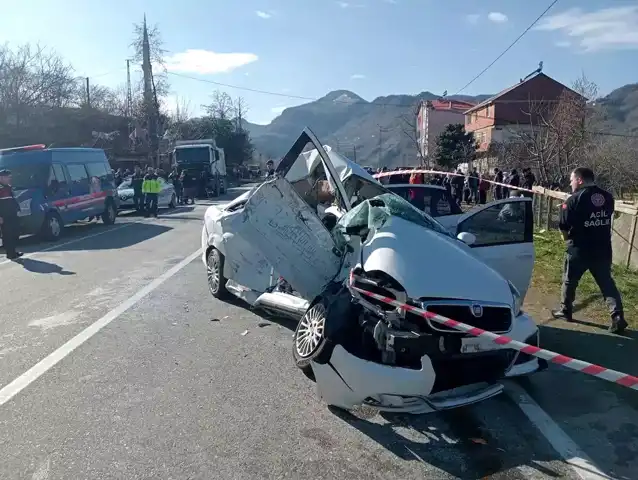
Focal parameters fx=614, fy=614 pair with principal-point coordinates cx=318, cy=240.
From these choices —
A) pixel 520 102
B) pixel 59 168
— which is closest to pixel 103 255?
pixel 59 168

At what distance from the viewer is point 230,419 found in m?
4.38

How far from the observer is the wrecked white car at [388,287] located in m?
4.14

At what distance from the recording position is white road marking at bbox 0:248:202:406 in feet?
16.2

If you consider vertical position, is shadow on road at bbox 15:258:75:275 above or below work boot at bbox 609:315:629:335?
below

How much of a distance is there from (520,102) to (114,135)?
33972mm

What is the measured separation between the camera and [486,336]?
4.20 meters

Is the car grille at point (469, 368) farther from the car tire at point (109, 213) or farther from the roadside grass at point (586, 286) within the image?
the car tire at point (109, 213)

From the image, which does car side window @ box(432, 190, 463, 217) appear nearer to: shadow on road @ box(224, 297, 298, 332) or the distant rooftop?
shadow on road @ box(224, 297, 298, 332)

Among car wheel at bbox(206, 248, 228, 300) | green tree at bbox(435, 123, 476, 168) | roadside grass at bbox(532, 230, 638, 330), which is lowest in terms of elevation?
roadside grass at bbox(532, 230, 638, 330)

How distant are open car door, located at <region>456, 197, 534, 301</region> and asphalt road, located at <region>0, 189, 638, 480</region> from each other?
1.34 meters

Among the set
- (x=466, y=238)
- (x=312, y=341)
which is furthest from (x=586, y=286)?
(x=312, y=341)

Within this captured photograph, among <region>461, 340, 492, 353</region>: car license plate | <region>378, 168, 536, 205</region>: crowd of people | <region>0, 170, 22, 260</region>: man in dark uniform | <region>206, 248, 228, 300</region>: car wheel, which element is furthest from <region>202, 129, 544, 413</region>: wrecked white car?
<region>378, 168, 536, 205</region>: crowd of people

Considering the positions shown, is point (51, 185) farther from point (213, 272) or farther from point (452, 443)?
point (452, 443)

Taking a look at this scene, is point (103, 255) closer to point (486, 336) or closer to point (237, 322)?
point (237, 322)
